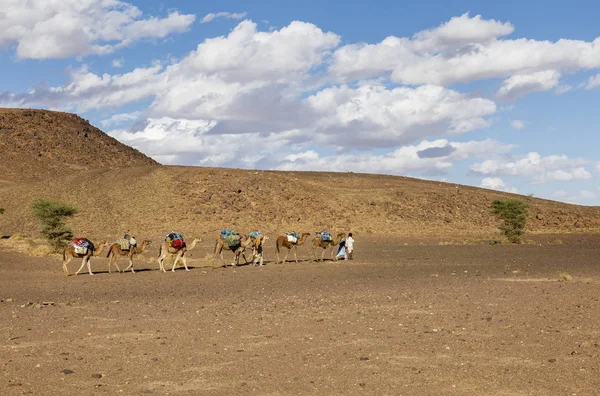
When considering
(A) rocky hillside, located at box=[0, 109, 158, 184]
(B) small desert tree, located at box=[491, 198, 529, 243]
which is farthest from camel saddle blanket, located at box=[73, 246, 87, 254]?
(A) rocky hillside, located at box=[0, 109, 158, 184]

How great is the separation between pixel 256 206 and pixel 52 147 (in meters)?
51.7

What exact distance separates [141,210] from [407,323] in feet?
176

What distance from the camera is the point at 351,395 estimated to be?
9570 millimetres

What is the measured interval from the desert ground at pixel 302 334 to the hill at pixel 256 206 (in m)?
35.5

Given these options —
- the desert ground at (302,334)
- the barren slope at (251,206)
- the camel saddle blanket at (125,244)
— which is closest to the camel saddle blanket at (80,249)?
the desert ground at (302,334)

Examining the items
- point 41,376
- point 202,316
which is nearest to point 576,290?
point 202,316

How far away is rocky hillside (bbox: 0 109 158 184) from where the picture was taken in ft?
325

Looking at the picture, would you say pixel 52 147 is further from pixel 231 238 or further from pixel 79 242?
pixel 79 242

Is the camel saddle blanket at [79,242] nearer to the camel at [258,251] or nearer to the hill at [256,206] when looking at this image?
the camel at [258,251]

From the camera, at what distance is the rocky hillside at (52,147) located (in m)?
99.1

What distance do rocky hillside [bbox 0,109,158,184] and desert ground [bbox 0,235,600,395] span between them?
242 feet

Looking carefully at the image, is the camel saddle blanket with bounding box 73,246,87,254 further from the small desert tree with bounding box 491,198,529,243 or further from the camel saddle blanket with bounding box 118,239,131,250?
the small desert tree with bounding box 491,198,529,243

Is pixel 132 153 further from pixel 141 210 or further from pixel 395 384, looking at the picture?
pixel 395 384

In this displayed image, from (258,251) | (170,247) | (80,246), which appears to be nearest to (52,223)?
(258,251)
